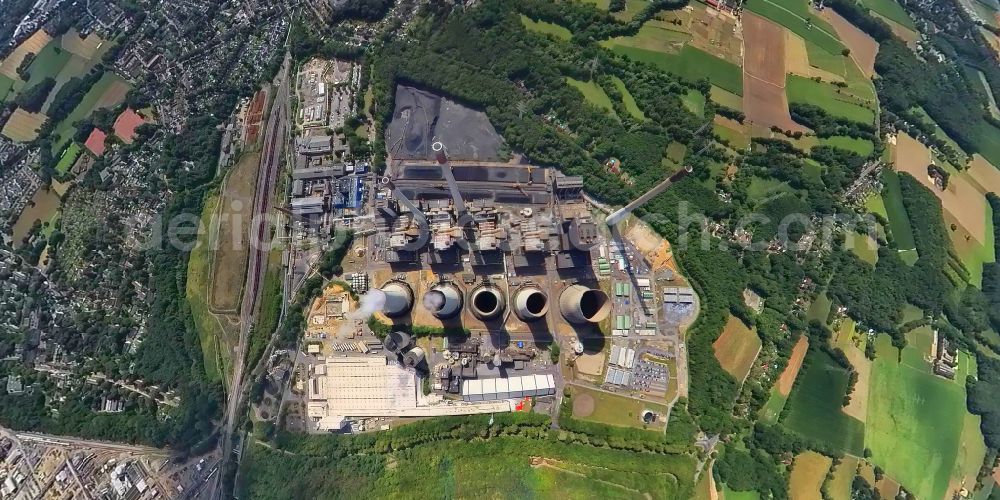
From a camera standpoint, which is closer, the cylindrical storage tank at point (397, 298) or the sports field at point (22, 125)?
the cylindrical storage tank at point (397, 298)

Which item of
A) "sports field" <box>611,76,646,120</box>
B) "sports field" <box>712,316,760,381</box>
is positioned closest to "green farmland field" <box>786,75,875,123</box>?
"sports field" <box>611,76,646,120</box>

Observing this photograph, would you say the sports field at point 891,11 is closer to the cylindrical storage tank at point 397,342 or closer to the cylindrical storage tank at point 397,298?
the cylindrical storage tank at point 397,298

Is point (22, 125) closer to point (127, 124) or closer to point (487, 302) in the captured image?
point (127, 124)

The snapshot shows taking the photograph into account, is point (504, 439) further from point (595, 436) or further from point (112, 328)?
point (112, 328)

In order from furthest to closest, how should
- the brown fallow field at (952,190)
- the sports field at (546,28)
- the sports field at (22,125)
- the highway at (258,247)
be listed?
the sports field at (22,125) < the sports field at (546,28) < the brown fallow field at (952,190) < the highway at (258,247)

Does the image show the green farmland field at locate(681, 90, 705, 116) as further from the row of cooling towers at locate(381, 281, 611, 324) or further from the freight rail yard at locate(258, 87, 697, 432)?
the row of cooling towers at locate(381, 281, 611, 324)

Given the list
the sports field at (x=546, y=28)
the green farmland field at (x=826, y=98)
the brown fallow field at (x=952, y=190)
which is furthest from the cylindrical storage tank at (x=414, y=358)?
the brown fallow field at (x=952, y=190)

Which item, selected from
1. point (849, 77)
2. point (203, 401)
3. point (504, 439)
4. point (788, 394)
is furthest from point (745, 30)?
point (203, 401)

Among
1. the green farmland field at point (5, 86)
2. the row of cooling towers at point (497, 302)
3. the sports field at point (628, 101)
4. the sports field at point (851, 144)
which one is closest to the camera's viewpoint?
the row of cooling towers at point (497, 302)

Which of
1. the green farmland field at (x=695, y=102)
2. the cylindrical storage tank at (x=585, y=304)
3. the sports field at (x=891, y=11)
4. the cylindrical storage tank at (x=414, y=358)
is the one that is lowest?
the cylindrical storage tank at (x=414, y=358)

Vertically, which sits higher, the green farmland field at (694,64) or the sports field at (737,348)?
the green farmland field at (694,64)
